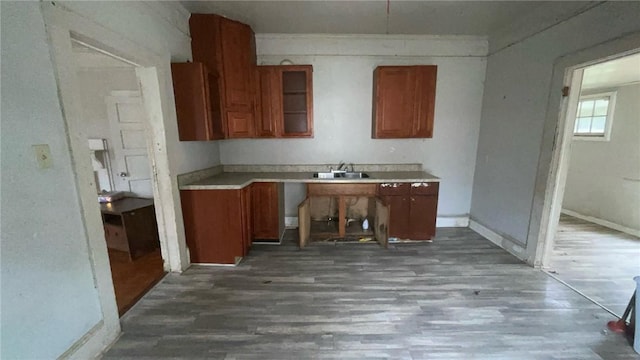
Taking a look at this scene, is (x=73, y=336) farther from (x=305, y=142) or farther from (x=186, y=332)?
(x=305, y=142)

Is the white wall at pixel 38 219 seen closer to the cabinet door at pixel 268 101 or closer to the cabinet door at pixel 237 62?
the cabinet door at pixel 237 62

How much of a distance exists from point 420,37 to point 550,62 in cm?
153

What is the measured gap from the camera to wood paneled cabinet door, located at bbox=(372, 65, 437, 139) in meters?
3.21

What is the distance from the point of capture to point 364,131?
3676 mm

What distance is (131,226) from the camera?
2.84 m

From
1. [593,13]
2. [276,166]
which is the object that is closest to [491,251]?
[593,13]

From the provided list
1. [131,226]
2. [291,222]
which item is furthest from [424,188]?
[131,226]

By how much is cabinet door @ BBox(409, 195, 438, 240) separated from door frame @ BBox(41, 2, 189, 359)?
9.69ft

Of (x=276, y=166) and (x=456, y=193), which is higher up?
(x=276, y=166)

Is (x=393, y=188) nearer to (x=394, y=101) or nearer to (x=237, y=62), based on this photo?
(x=394, y=101)

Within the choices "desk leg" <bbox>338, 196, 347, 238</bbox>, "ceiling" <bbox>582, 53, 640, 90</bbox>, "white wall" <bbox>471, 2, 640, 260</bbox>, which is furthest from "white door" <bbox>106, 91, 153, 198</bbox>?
"ceiling" <bbox>582, 53, 640, 90</bbox>

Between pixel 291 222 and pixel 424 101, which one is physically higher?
pixel 424 101

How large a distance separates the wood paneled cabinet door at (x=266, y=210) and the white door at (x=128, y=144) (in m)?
1.39

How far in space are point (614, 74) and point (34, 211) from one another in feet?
19.9
